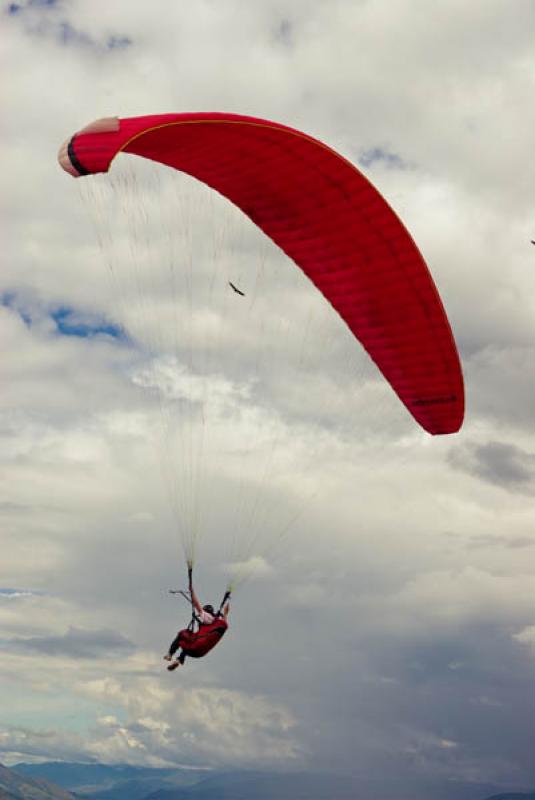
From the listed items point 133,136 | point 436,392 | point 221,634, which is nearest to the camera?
point 133,136

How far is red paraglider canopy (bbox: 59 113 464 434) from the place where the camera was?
22.7m

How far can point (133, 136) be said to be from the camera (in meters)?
18.3

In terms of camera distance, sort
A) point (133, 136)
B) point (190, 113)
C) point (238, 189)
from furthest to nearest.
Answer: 1. point (238, 189)
2. point (190, 113)
3. point (133, 136)

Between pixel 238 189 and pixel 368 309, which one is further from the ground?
pixel 238 189

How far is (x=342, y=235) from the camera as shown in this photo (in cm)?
2522

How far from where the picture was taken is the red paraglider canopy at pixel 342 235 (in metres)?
22.7

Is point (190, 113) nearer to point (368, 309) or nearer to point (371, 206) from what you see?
point (371, 206)

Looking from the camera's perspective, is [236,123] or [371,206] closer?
[236,123]

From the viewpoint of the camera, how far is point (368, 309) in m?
26.6

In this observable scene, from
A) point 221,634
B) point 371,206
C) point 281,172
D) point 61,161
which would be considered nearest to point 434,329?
point 371,206

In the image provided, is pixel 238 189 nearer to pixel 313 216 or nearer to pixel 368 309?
pixel 313 216

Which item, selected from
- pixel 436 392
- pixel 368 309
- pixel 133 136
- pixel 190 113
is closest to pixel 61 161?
pixel 133 136

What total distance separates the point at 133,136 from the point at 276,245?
29.4ft

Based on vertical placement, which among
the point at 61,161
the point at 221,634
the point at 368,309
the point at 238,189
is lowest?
the point at 221,634
